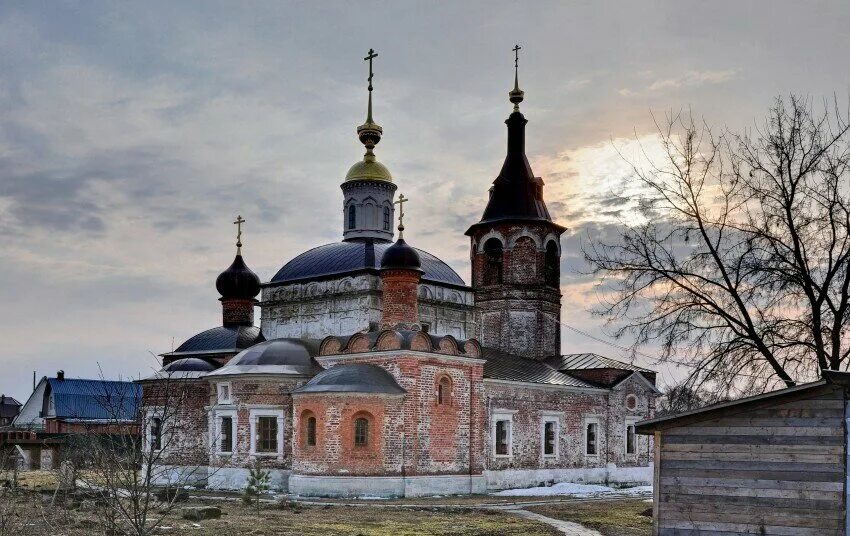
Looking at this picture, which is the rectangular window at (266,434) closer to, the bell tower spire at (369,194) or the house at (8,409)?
the bell tower spire at (369,194)

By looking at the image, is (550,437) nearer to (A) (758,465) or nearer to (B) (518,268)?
(B) (518,268)

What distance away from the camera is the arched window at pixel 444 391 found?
26781 millimetres

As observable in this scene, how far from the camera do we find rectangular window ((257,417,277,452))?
2755 centimetres

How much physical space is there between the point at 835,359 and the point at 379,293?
15.4 m

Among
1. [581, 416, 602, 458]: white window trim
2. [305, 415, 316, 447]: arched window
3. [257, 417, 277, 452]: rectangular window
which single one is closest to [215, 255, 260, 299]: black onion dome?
[257, 417, 277, 452]: rectangular window

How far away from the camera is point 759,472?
43.7 feet

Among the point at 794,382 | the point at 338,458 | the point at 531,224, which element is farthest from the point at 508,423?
the point at 794,382

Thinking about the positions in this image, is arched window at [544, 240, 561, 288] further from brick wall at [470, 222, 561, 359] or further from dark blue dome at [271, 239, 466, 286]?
dark blue dome at [271, 239, 466, 286]

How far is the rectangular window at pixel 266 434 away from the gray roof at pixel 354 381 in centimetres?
216

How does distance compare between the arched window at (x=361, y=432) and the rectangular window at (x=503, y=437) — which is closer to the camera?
the arched window at (x=361, y=432)

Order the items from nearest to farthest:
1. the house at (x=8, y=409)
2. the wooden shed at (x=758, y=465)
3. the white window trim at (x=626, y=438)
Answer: the wooden shed at (x=758, y=465)
the white window trim at (x=626, y=438)
the house at (x=8, y=409)

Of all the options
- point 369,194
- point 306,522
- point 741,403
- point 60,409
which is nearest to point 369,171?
point 369,194

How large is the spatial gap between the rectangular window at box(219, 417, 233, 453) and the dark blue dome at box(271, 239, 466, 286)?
17.6ft

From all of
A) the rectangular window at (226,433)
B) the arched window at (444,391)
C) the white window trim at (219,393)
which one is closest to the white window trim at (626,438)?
the arched window at (444,391)
